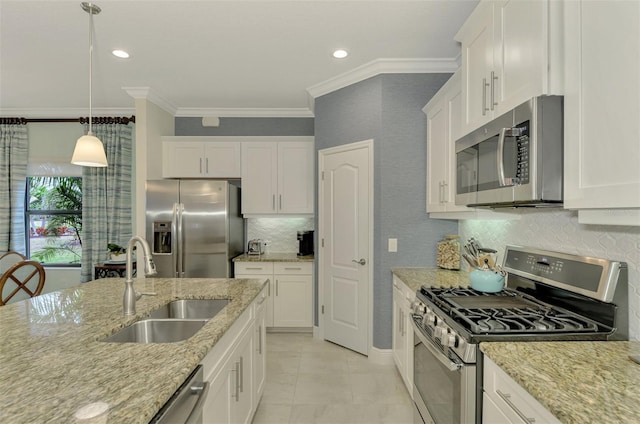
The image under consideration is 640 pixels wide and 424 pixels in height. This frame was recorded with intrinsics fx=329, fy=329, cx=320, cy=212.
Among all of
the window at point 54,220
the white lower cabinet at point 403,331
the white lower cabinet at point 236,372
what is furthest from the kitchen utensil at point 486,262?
the window at point 54,220

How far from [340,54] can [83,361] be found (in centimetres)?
278

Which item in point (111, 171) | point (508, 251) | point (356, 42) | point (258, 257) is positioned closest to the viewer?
point (508, 251)

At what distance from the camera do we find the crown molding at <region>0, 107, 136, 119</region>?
4516mm

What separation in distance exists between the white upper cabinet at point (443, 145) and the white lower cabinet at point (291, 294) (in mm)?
1704

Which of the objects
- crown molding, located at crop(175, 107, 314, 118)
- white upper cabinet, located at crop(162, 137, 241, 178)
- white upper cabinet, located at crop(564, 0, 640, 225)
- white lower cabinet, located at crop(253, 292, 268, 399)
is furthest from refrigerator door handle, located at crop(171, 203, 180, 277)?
white upper cabinet, located at crop(564, 0, 640, 225)

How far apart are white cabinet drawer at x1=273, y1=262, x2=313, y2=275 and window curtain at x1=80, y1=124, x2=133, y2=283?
2.24 m

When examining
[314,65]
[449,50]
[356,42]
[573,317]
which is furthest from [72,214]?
[573,317]

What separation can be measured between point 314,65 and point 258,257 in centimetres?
230

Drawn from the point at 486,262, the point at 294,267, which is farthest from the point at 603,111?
the point at 294,267

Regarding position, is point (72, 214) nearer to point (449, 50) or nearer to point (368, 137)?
point (368, 137)

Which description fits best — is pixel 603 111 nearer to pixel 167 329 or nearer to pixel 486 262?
pixel 486 262

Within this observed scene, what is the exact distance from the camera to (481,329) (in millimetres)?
1334

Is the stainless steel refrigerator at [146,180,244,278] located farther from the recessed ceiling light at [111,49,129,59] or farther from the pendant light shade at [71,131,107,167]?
the pendant light shade at [71,131,107,167]

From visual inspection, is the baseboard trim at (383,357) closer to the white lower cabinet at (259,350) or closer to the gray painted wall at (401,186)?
the gray painted wall at (401,186)
